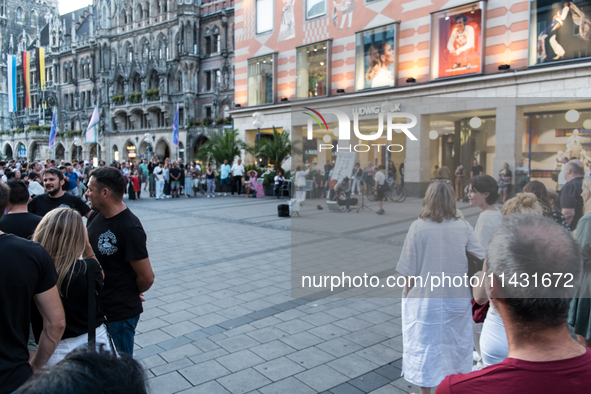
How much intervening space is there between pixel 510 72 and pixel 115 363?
1819cm

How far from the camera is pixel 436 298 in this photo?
3264 millimetres

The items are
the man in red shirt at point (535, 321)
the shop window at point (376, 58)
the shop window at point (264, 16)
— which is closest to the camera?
the man in red shirt at point (535, 321)

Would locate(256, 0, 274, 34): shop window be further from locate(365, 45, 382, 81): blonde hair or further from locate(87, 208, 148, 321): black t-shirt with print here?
locate(87, 208, 148, 321): black t-shirt with print

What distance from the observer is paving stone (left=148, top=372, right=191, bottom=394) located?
3.44m

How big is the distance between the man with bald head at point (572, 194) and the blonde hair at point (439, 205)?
5.21 ft

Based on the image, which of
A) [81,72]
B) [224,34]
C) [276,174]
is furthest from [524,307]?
[81,72]

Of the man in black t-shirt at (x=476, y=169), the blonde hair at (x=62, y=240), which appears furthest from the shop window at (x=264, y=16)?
the blonde hair at (x=62, y=240)

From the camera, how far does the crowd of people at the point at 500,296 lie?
1.23 meters

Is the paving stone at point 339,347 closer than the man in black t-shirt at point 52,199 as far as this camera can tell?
Yes

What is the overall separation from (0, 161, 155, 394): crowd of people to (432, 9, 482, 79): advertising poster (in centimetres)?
1621

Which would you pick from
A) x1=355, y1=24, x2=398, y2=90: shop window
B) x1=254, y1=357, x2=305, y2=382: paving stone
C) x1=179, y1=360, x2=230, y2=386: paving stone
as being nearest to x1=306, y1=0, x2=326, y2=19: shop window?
x1=355, y1=24, x2=398, y2=90: shop window

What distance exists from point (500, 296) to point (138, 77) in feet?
185

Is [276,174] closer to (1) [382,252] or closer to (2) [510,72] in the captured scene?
(2) [510,72]

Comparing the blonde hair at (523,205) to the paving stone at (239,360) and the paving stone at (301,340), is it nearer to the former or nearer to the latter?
the paving stone at (301,340)
